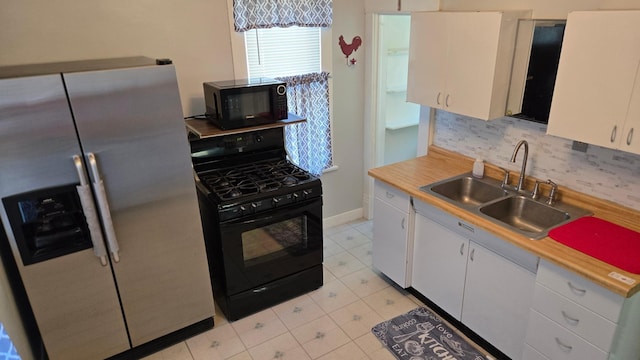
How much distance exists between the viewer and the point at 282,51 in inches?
130

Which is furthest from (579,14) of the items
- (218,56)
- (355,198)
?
(355,198)

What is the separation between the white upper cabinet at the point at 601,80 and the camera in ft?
5.92

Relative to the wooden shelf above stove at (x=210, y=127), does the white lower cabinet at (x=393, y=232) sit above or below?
below

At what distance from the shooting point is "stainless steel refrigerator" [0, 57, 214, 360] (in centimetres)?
196

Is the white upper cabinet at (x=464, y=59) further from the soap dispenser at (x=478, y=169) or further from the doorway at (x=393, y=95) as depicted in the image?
the doorway at (x=393, y=95)

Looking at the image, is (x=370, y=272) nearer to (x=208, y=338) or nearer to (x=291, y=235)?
(x=291, y=235)

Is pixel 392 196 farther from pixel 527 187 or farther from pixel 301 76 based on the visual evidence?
pixel 301 76

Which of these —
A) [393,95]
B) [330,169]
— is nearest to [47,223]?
[330,169]

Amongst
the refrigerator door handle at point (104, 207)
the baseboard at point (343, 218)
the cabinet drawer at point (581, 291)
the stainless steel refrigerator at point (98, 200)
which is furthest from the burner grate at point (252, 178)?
the cabinet drawer at point (581, 291)

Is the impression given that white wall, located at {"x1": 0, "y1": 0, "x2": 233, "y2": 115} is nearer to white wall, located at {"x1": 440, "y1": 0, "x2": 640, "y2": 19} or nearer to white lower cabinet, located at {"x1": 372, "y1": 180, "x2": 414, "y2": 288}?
white lower cabinet, located at {"x1": 372, "y1": 180, "x2": 414, "y2": 288}

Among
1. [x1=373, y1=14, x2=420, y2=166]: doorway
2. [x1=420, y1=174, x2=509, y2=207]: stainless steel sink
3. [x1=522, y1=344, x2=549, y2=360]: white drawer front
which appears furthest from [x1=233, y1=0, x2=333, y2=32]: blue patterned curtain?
[x1=522, y1=344, x2=549, y2=360]: white drawer front

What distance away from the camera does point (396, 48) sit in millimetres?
3945

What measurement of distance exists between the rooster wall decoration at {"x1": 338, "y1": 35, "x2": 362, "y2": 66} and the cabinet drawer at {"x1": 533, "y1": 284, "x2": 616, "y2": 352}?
239 centimetres

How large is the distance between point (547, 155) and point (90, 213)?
8.58ft
